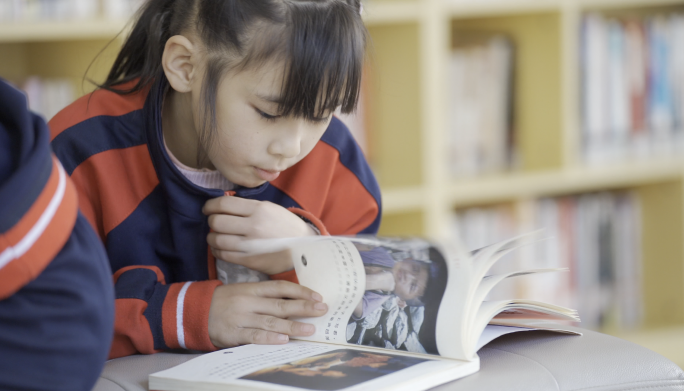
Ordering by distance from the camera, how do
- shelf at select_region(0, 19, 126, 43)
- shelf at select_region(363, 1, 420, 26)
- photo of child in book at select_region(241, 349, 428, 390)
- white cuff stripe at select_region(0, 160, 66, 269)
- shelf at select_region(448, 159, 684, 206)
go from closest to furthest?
white cuff stripe at select_region(0, 160, 66, 269)
photo of child in book at select_region(241, 349, 428, 390)
shelf at select_region(0, 19, 126, 43)
shelf at select_region(363, 1, 420, 26)
shelf at select_region(448, 159, 684, 206)

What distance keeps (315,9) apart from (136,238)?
335mm

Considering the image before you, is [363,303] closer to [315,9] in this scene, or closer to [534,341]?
[534,341]

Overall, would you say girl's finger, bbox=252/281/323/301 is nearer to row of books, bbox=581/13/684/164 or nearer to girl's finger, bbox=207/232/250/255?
girl's finger, bbox=207/232/250/255

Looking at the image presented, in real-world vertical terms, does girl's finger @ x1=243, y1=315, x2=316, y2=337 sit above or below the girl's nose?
below

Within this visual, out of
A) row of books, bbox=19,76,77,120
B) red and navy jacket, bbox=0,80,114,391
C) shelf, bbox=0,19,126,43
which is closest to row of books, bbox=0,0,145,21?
shelf, bbox=0,19,126,43

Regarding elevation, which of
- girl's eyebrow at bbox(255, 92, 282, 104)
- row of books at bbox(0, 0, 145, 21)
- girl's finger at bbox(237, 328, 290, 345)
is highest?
row of books at bbox(0, 0, 145, 21)

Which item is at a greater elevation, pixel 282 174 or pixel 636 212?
pixel 282 174

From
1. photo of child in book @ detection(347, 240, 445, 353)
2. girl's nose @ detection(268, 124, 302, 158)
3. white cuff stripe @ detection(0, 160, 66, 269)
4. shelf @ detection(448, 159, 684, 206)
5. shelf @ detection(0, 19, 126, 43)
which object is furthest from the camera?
shelf @ detection(448, 159, 684, 206)

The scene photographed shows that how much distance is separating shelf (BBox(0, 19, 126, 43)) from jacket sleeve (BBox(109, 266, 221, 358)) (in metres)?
0.66

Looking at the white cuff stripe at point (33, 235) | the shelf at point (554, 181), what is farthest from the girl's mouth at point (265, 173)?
the shelf at point (554, 181)

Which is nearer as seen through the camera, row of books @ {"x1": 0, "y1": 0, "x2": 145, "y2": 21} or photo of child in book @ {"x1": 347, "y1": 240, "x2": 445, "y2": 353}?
photo of child in book @ {"x1": 347, "y1": 240, "x2": 445, "y2": 353}

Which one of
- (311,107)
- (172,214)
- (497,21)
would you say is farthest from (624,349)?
(497,21)

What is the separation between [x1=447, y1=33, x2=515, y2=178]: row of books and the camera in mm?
1776

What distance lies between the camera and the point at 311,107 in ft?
2.60
